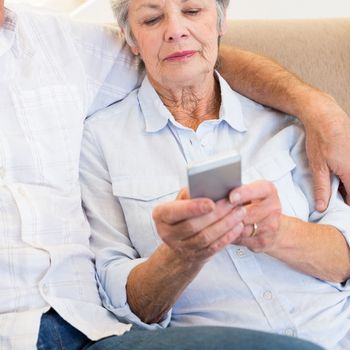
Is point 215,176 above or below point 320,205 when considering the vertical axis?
above

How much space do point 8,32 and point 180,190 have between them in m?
0.46

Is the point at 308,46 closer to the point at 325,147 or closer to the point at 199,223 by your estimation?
the point at 325,147

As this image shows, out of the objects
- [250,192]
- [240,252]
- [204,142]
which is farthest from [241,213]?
[204,142]

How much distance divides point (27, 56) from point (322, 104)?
59 cm

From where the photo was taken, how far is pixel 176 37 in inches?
46.3

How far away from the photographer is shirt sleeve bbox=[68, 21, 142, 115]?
126cm

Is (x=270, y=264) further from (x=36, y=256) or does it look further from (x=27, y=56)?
(x=27, y=56)

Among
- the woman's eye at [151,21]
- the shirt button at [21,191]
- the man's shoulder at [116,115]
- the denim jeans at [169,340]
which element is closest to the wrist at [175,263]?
the denim jeans at [169,340]

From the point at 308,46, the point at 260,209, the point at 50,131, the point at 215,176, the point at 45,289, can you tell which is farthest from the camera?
the point at 308,46

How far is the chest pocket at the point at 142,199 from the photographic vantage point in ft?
3.78

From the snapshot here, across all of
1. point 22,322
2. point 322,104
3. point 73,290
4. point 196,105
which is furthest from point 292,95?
point 22,322

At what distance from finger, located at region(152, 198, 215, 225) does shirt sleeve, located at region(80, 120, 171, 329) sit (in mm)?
298

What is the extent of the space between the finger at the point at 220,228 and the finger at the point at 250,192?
0.06ft

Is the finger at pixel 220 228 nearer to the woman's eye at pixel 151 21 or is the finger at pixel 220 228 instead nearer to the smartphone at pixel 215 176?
the smartphone at pixel 215 176
